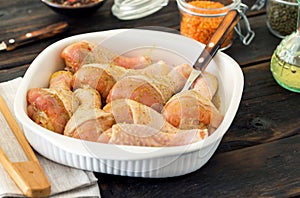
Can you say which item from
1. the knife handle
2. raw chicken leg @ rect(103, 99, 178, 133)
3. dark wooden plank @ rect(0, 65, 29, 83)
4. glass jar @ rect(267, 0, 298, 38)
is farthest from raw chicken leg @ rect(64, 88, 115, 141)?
glass jar @ rect(267, 0, 298, 38)

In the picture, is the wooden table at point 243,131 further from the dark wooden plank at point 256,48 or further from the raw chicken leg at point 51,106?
the raw chicken leg at point 51,106

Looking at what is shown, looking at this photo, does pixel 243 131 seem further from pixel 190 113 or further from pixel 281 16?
pixel 281 16

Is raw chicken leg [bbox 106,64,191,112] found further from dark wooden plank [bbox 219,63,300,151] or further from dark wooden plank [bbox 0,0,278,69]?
dark wooden plank [bbox 0,0,278,69]

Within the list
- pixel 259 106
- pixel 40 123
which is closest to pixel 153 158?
pixel 40 123

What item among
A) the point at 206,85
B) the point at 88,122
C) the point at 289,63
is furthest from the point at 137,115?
the point at 289,63

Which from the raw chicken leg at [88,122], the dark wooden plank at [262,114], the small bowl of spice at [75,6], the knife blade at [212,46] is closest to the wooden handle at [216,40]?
the knife blade at [212,46]

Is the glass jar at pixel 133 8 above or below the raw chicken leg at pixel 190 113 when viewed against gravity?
below
